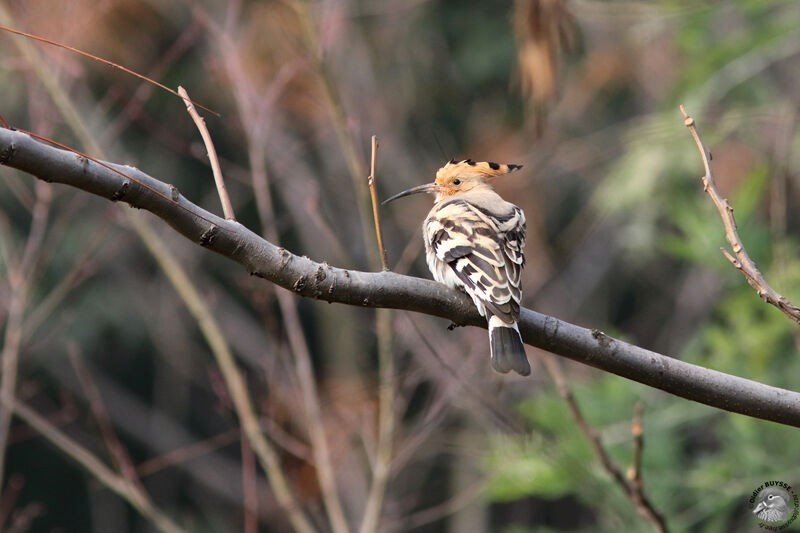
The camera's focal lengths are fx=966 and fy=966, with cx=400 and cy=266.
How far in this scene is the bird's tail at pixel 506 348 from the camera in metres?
2.88

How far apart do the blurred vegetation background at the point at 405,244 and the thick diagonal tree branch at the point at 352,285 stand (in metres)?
1.12

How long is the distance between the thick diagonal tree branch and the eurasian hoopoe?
4.4 inches

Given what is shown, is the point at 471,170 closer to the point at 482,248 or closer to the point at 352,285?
the point at 482,248

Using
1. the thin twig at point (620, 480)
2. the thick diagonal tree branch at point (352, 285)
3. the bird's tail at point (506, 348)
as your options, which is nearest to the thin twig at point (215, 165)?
the thick diagonal tree branch at point (352, 285)

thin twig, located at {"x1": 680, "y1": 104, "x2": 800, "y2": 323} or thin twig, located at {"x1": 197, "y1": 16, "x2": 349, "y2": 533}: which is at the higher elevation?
thin twig, located at {"x1": 197, "y1": 16, "x2": 349, "y2": 533}

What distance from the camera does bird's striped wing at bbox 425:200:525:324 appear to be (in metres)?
3.02

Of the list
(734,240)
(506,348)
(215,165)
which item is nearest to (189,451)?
(506,348)

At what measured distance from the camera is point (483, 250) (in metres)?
3.46

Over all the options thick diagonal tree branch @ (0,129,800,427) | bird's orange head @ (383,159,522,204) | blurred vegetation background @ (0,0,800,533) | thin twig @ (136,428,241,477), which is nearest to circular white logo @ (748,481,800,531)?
thick diagonal tree branch @ (0,129,800,427)

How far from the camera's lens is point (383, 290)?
2408 mm

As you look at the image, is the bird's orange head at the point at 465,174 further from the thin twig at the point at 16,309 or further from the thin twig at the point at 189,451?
the thin twig at the point at 16,309

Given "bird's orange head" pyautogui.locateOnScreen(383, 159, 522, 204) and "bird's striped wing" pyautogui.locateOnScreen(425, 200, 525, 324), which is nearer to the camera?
"bird's striped wing" pyautogui.locateOnScreen(425, 200, 525, 324)

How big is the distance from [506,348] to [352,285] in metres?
0.73

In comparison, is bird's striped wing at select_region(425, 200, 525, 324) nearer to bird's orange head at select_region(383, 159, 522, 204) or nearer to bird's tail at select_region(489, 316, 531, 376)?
bird's tail at select_region(489, 316, 531, 376)
